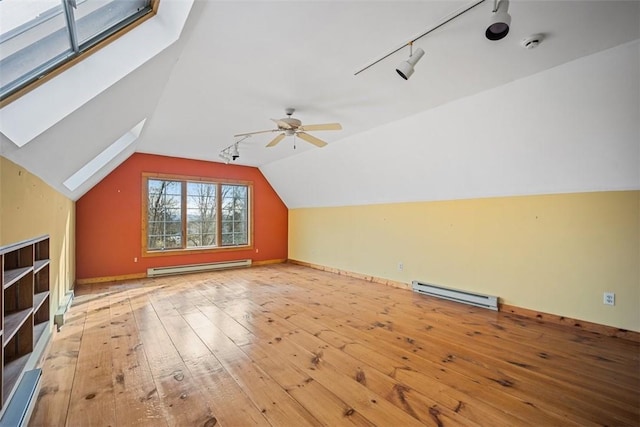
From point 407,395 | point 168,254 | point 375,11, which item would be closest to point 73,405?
point 407,395

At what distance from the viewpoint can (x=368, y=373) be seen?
2176 millimetres

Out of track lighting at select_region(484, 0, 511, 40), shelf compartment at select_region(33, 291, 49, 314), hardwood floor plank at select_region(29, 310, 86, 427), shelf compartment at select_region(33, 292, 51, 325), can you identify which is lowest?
hardwood floor plank at select_region(29, 310, 86, 427)

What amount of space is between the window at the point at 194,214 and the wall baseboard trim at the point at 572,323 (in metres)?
5.55

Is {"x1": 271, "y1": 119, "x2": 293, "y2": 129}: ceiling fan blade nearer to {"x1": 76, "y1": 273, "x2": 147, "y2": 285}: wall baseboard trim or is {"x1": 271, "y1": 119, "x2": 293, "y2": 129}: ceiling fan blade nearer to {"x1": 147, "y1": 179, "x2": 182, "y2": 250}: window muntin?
{"x1": 147, "y1": 179, "x2": 182, "y2": 250}: window muntin

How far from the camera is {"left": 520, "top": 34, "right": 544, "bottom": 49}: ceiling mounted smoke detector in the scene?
2.06 metres

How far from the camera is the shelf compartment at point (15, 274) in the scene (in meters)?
1.61

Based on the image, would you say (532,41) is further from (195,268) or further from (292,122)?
(195,268)

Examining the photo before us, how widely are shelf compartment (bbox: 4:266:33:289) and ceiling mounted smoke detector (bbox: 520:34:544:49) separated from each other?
3666 millimetres

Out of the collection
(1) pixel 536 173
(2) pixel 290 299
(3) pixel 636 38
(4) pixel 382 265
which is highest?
(3) pixel 636 38

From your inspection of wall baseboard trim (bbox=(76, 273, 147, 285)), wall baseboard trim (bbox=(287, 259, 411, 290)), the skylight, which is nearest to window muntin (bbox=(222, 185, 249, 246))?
wall baseboard trim (bbox=(287, 259, 411, 290))

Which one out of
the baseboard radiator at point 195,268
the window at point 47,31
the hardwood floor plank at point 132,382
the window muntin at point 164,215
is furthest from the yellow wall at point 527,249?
the window at point 47,31

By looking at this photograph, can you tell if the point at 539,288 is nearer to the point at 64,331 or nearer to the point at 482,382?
the point at 482,382

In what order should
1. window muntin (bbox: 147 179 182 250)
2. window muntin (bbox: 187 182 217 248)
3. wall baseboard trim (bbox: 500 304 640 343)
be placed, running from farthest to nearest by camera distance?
window muntin (bbox: 187 182 217 248)
window muntin (bbox: 147 179 182 250)
wall baseboard trim (bbox: 500 304 640 343)

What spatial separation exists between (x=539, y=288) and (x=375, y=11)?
11.7ft
